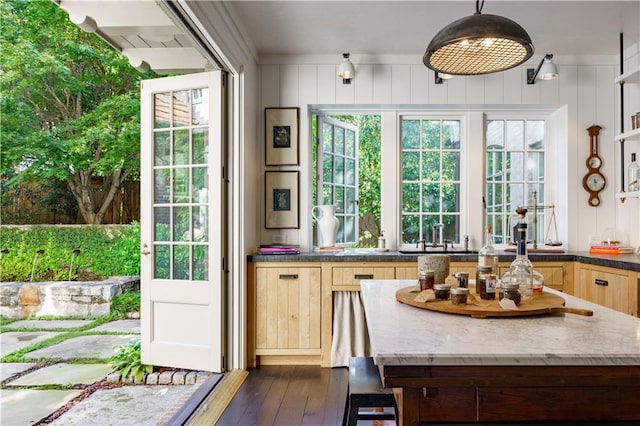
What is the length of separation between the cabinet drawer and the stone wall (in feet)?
11.6

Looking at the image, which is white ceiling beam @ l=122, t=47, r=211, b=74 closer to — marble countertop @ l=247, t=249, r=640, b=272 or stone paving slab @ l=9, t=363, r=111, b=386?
marble countertop @ l=247, t=249, r=640, b=272

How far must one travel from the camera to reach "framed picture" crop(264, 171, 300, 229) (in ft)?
11.8

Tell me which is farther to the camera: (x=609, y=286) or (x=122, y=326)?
(x=122, y=326)

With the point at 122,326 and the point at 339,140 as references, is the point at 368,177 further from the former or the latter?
the point at 122,326

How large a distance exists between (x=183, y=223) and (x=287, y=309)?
1.05m

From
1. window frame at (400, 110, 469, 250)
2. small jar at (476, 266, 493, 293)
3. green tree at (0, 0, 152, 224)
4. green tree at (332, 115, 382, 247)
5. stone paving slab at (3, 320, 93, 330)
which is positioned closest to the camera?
small jar at (476, 266, 493, 293)

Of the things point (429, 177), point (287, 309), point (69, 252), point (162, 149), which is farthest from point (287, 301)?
point (69, 252)

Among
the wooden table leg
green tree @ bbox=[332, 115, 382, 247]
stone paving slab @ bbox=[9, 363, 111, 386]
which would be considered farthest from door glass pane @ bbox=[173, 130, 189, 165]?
the wooden table leg

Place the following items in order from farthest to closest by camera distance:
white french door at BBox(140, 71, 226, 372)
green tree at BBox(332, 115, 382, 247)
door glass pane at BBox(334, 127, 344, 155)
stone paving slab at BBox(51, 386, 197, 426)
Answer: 1. green tree at BBox(332, 115, 382, 247)
2. door glass pane at BBox(334, 127, 344, 155)
3. white french door at BBox(140, 71, 226, 372)
4. stone paving slab at BBox(51, 386, 197, 426)

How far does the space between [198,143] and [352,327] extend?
1887 millimetres

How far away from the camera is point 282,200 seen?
11.8 feet

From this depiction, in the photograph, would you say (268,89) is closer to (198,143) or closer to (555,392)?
(198,143)

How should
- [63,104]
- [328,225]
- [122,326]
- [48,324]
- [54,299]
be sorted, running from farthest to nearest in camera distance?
[63,104]
[54,299]
[48,324]
[122,326]
[328,225]

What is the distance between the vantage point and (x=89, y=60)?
6.17m
